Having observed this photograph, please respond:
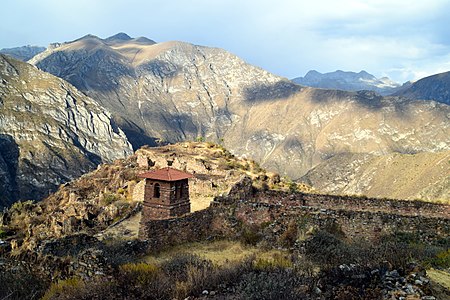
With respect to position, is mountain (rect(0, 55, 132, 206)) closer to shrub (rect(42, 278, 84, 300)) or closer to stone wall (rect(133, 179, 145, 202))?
stone wall (rect(133, 179, 145, 202))

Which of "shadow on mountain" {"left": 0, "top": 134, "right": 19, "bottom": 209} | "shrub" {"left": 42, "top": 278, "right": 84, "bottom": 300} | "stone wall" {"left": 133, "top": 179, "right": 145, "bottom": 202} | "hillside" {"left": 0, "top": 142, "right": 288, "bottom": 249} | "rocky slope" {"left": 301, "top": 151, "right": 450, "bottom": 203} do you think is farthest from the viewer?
"shadow on mountain" {"left": 0, "top": 134, "right": 19, "bottom": 209}

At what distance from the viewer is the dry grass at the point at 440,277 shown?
8495 mm

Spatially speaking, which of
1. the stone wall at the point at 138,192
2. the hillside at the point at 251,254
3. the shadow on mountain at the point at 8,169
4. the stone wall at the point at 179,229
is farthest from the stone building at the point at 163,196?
the shadow on mountain at the point at 8,169

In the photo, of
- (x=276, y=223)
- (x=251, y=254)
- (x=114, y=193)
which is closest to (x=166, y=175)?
(x=276, y=223)

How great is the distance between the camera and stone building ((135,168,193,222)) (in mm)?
21359

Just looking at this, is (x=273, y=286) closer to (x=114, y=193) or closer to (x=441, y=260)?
(x=441, y=260)

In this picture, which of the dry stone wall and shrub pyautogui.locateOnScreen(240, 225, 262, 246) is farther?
shrub pyautogui.locateOnScreen(240, 225, 262, 246)

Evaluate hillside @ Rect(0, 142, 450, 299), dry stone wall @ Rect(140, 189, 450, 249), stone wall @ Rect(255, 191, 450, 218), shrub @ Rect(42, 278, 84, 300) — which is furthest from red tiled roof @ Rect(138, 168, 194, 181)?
shrub @ Rect(42, 278, 84, 300)

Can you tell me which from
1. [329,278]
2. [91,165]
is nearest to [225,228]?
[329,278]

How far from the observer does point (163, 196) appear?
2153 centimetres

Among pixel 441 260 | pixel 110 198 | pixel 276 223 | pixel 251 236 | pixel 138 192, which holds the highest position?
pixel 441 260

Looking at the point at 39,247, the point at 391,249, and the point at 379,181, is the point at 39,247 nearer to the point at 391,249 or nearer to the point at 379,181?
the point at 391,249

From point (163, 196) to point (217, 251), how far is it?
7.95 meters

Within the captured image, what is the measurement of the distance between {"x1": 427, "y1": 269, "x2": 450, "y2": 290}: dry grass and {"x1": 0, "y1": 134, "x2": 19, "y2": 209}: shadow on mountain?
143 metres
